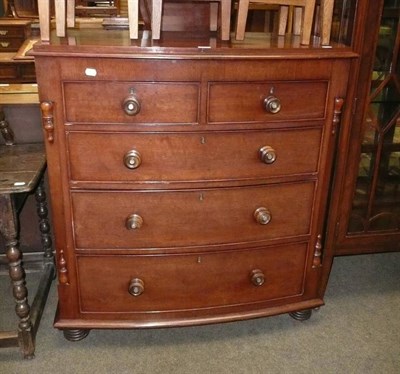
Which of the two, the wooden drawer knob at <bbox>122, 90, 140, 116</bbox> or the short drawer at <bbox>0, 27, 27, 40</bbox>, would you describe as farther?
the short drawer at <bbox>0, 27, 27, 40</bbox>

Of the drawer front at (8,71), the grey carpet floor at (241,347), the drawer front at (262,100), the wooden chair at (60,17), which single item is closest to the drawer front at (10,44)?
the drawer front at (8,71)

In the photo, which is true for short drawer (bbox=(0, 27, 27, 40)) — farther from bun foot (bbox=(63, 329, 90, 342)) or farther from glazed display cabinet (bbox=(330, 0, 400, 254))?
glazed display cabinet (bbox=(330, 0, 400, 254))

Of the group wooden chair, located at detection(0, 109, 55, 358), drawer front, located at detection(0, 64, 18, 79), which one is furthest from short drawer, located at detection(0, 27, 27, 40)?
wooden chair, located at detection(0, 109, 55, 358)

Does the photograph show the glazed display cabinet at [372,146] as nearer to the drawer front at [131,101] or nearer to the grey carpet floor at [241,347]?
the grey carpet floor at [241,347]

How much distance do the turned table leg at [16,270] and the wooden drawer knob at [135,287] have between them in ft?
1.23

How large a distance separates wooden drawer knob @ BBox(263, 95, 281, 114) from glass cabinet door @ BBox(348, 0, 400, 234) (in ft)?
1.47

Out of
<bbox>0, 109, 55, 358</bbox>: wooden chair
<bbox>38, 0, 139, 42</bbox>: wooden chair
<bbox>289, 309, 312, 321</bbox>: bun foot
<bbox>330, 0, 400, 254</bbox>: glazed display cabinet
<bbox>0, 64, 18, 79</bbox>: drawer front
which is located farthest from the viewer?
<bbox>0, 64, 18, 79</bbox>: drawer front

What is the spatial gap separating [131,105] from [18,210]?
56 centimetres

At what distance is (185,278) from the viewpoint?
1.70 metres

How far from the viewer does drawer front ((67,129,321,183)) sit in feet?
4.84

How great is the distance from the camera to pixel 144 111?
1.44 metres

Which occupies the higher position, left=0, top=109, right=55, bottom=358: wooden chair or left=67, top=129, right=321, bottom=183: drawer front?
left=67, top=129, right=321, bottom=183: drawer front

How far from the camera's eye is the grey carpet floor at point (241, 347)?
172 centimetres

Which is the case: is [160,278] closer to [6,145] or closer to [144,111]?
[144,111]
